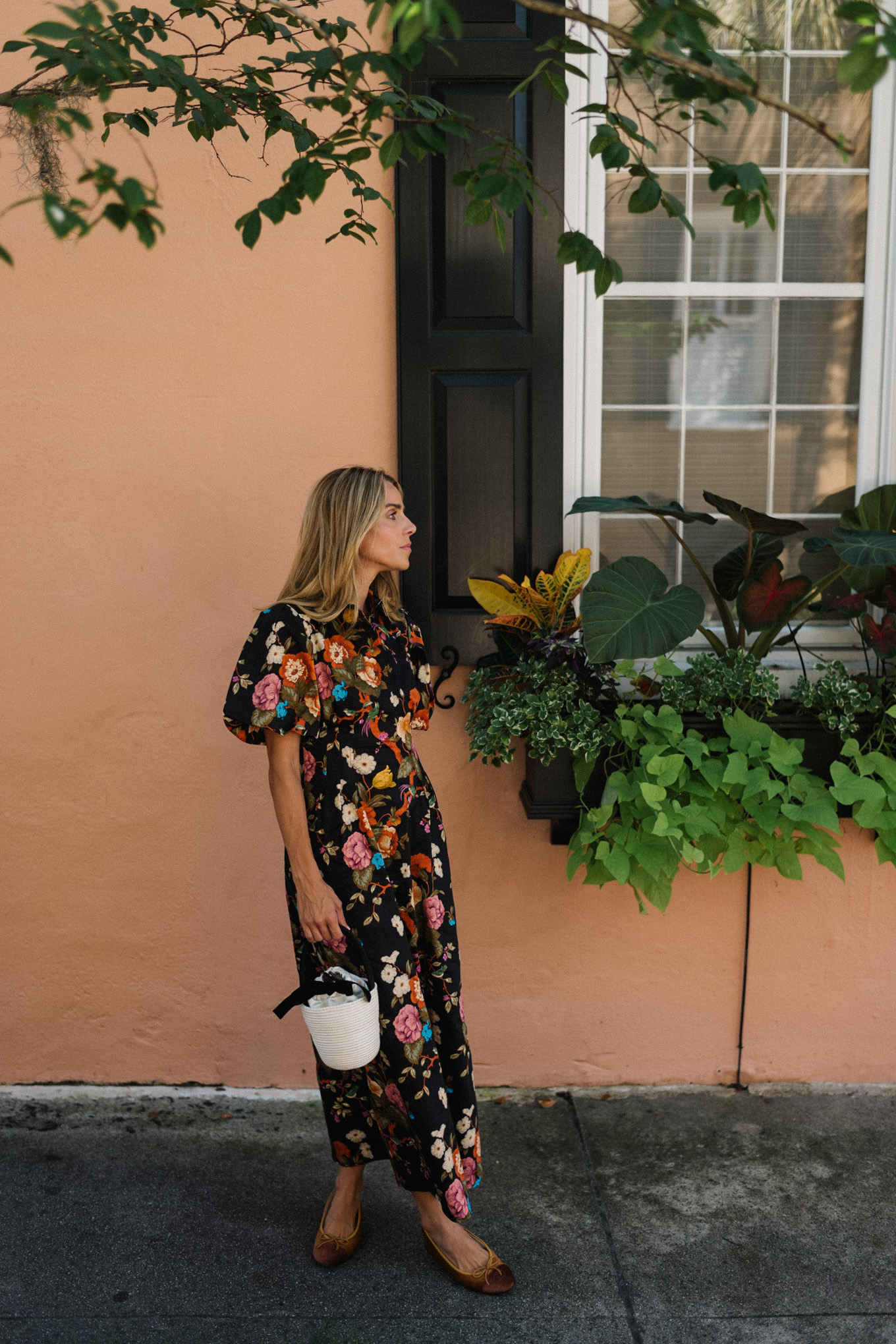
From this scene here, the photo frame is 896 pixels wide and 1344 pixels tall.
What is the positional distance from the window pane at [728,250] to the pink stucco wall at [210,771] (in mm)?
915

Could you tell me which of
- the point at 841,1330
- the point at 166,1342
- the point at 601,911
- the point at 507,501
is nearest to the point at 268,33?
the point at 507,501

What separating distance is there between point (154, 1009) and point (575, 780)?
1.42 metres

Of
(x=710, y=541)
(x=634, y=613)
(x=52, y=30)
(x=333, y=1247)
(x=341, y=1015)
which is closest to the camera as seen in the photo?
(x=52, y=30)

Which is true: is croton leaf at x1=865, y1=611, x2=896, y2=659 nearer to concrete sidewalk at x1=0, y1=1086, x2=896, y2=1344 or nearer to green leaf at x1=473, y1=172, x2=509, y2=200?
concrete sidewalk at x1=0, y1=1086, x2=896, y2=1344

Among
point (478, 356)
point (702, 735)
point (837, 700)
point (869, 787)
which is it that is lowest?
point (869, 787)

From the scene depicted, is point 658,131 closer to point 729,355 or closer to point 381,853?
point 729,355

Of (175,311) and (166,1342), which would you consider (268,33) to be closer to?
(175,311)

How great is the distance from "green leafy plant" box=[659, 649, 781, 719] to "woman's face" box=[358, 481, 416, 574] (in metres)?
0.83

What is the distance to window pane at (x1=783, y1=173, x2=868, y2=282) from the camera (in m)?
2.98

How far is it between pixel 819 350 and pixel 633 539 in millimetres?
750

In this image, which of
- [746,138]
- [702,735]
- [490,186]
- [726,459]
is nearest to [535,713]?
[702,735]

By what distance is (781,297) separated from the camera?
302 cm

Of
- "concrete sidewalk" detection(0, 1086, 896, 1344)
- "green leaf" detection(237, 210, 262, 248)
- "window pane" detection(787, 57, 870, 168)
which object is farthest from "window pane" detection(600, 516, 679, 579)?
"green leaf" detection(237, 210, 262, 248)

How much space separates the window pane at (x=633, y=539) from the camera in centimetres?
309
